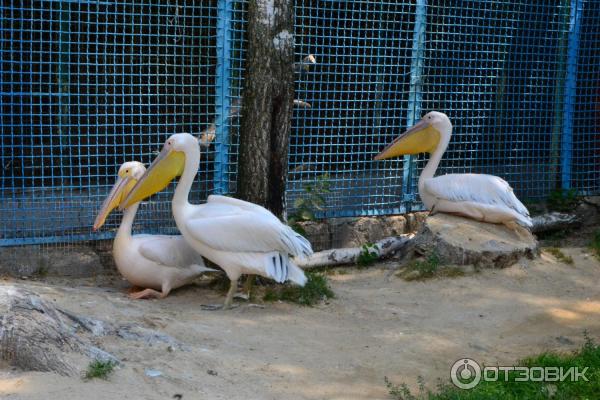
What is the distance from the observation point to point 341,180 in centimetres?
813

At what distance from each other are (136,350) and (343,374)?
116 centimetres

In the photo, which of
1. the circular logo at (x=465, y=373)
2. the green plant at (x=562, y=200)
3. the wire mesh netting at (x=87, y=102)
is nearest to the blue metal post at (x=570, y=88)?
the green plant at (x=562, y=200)

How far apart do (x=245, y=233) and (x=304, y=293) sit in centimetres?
69

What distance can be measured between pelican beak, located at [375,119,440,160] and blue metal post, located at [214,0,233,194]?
1477 millimetres

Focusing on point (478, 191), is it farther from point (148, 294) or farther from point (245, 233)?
point (148, 294)

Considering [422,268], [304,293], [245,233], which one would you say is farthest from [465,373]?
[422,268]

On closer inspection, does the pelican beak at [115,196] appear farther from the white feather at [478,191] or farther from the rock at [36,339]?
the white feather at [478,191]

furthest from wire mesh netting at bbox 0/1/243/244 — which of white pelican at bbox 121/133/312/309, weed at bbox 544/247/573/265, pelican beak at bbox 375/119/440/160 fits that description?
weed at bbox 544/247/573/265

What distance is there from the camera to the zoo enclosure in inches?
269

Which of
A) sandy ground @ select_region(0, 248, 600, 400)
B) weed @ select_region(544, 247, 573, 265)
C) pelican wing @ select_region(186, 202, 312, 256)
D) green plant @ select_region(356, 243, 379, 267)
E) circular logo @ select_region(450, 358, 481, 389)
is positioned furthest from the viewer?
weed @ select_region(544, 247, 573, 265)

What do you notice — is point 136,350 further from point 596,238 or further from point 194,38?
point 596,238

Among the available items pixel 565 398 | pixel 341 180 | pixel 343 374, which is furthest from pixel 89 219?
pixel 565 398

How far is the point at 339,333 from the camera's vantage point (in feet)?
19.1

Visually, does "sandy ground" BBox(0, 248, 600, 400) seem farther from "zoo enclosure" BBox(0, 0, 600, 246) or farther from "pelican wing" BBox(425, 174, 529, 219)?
"zoo enclosure" BBox(0, 0, 600, 246)
